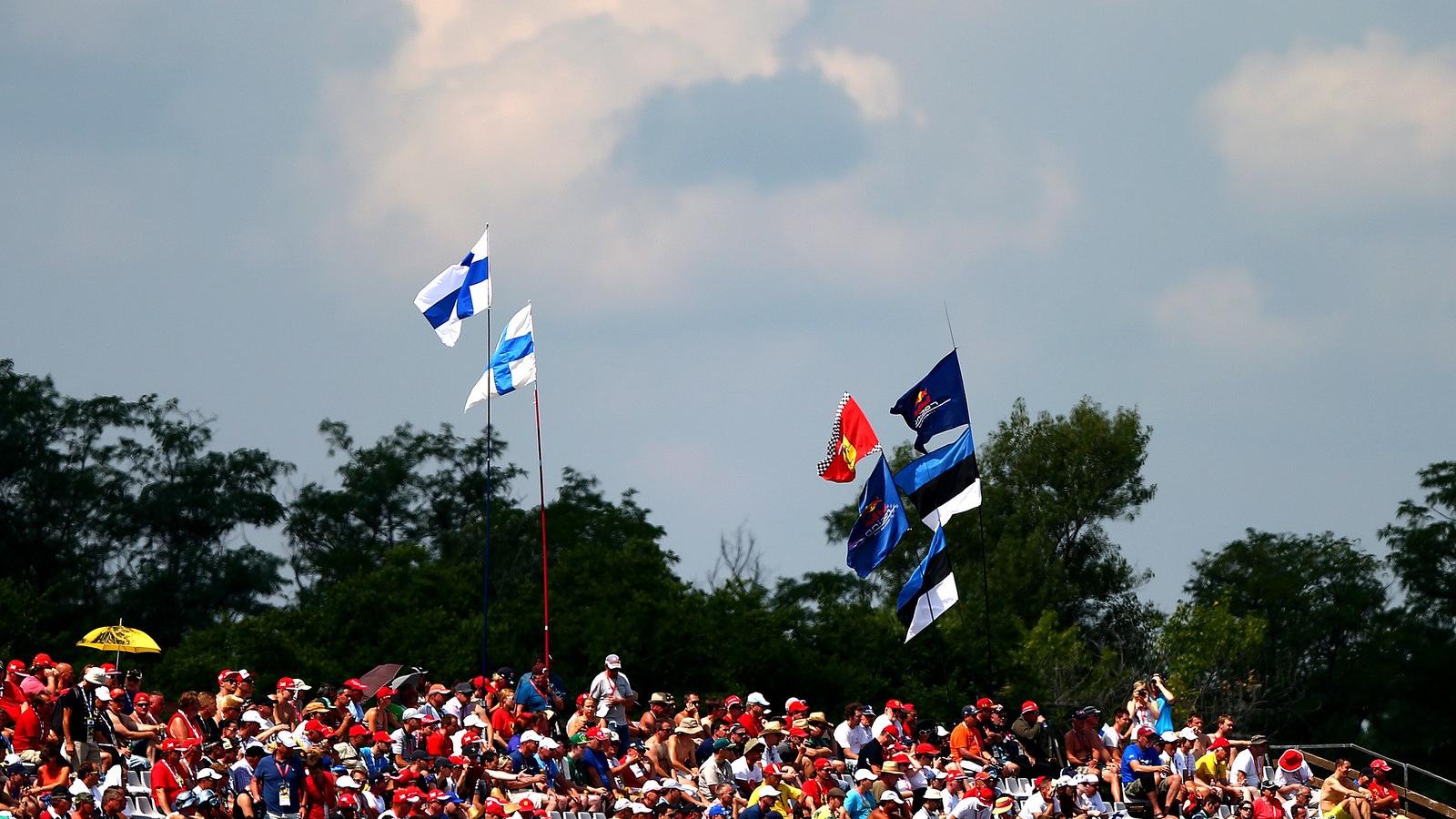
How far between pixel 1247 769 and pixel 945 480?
5.27 metres

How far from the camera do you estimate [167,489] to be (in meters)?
56.8

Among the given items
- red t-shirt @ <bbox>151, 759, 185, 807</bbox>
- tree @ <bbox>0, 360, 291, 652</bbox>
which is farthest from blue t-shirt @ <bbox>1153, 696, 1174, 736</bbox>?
tree @ <bbox>0, 360, 291, 652</bbox>

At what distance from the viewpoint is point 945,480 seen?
85.5 ft

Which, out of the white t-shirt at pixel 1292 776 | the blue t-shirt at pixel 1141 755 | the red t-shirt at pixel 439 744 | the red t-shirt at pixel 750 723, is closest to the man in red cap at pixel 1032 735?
the blue t-shirt at pixel 1141 755

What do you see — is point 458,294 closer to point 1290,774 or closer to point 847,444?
point 847,444

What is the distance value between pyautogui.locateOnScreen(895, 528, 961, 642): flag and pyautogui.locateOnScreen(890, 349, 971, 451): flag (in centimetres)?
133

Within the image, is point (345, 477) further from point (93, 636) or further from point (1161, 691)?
point (1161, 691)

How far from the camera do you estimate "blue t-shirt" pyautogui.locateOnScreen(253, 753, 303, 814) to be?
17625 millimetres

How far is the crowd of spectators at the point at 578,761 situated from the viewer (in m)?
17.7

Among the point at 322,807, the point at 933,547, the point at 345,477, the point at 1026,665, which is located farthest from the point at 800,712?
the point at 345,477

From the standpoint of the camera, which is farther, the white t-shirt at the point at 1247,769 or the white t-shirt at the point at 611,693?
the white t-shirt at the point at 1247,769

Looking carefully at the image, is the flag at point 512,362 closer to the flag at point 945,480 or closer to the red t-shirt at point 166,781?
the flag at point 945,480

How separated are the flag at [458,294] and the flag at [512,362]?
588mm

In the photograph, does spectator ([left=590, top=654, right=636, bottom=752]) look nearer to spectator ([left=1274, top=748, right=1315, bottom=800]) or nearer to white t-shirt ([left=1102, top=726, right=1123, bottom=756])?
white t-shirt ([left=1102, top=726, right=1123, bottom=756])
